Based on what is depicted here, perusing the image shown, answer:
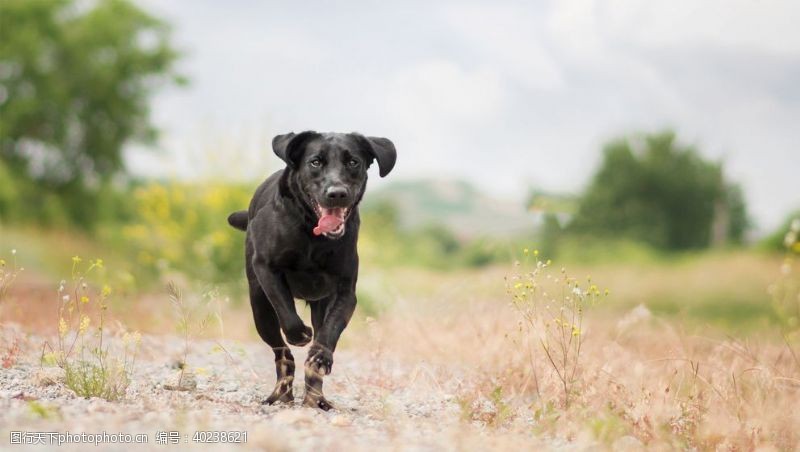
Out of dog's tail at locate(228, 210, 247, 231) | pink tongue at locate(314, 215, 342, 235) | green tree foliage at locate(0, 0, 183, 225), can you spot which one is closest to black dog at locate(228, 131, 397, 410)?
pink tongue at locate(314, 215, 342, 235)

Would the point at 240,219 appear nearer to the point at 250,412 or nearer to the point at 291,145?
the point at 291,145

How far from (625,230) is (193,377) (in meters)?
38.0

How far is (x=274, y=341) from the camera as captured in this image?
20.4ft

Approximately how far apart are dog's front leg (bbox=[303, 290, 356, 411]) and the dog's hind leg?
9.8 inches

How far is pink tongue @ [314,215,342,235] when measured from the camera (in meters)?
5.34

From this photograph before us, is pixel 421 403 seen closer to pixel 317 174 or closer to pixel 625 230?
pixel 317 174

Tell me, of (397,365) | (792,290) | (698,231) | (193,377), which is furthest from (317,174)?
(698,231)

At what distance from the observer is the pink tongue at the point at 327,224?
210 inches

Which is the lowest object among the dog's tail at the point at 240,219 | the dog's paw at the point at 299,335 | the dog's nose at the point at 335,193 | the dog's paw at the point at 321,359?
the dog's paw at the point at 321,359

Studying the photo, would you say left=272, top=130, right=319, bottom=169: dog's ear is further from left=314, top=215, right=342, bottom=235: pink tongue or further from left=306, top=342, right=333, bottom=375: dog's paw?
left=306, top=342, right=333, bottom=375: dog's paw

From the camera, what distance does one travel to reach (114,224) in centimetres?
3600

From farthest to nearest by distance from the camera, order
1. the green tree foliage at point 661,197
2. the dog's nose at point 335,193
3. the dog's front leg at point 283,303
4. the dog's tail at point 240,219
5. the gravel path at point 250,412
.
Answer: the green tree foliage at point 661,197, the dog's tail at point 240,219, the dog's front leg at point 283,303, the dog's nose at point 335,193, the gravel path at point 250,412

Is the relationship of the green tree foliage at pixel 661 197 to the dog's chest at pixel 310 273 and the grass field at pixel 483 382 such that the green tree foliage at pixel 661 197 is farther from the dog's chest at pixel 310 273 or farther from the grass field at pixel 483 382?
the dog's chest at pixel 310 273

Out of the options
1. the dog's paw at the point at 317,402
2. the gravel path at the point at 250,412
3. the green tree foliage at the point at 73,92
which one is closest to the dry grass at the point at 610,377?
Result: the gravel path at the point at 250,412
